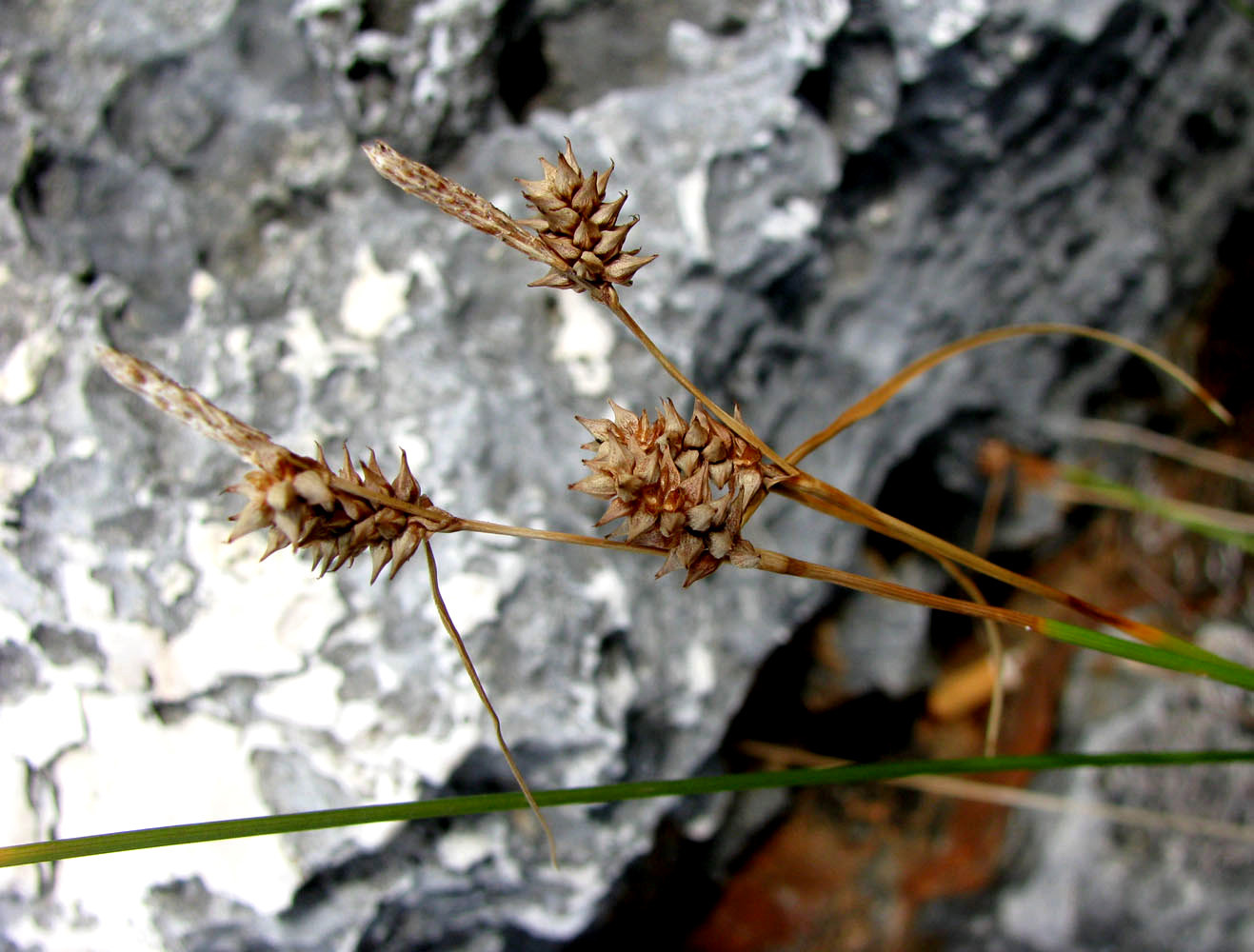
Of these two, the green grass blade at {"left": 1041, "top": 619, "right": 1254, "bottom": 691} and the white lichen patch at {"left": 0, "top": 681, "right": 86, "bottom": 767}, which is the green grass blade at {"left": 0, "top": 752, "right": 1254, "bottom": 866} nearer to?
the green grass blade at {"left": 1041, "top": 619, "right": 1254, "bottom": 691}

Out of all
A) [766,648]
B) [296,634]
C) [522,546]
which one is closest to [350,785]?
[296,634]

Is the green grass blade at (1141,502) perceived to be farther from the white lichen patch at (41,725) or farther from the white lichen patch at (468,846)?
the white lichen patch at (41,725)

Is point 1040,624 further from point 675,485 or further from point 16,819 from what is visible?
point 16,819

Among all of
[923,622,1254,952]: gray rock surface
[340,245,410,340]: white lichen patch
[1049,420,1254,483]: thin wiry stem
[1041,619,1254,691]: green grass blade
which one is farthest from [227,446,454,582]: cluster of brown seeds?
[1049,420,1254,483]: thin wiry stem

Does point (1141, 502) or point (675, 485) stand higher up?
point (1141, 502)

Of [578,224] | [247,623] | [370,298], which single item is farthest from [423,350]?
[578,224]
